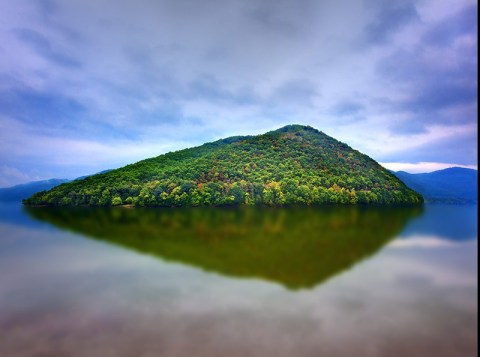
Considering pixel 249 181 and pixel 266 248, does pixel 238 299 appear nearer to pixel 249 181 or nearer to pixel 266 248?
pixel 266 248

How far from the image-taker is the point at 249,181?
81.5 m

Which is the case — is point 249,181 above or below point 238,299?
above

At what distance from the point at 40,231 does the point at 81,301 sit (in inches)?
1031

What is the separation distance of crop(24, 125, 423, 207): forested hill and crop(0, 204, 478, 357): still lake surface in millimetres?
49613

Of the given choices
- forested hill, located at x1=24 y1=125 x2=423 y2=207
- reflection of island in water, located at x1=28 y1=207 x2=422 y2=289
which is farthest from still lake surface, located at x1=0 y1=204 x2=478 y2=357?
forested hill, located at x1=24 y1=125 x2=423 y2=207

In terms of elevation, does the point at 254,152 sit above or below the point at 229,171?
above

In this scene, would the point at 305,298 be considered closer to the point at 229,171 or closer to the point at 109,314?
the point at 109,314

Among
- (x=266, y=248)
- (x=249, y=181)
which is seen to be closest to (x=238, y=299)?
(x=266, y=248)

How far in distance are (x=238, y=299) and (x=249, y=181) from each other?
6989 centimetres

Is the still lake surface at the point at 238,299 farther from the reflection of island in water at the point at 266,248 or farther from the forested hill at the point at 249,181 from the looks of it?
the forested hill at the point at 249,181

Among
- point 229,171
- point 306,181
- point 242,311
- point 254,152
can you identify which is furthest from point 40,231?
point 254,152

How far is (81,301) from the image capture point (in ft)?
38.4

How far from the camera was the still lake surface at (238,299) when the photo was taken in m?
8.48

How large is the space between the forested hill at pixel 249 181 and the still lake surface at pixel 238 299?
4961cm
